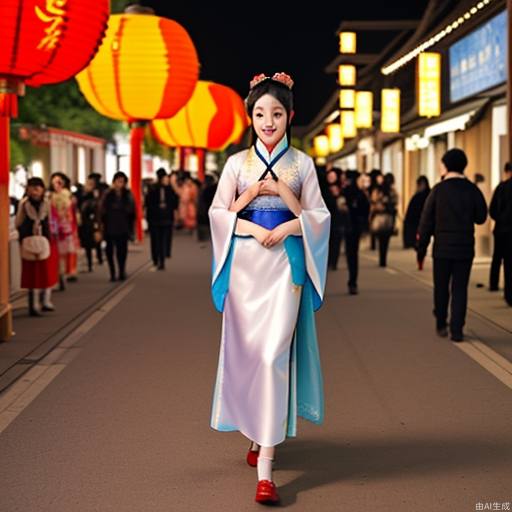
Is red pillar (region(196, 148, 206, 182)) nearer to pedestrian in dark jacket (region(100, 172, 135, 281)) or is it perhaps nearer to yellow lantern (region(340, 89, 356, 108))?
yellow lantern (region(340, 89, 356, 108))

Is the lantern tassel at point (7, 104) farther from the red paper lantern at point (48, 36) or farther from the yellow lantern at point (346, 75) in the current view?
the yellow lantern at point (346, 75)

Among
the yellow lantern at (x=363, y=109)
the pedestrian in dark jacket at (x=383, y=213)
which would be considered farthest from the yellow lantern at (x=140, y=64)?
the yellow lantern at (x=363, y=109)

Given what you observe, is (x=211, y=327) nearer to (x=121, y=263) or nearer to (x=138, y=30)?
(x=121, y=263)

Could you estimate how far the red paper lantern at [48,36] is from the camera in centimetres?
1013

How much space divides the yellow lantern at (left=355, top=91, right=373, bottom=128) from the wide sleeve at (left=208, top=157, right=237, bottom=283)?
37305 millimetres

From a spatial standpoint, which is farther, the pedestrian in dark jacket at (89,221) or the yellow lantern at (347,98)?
the yellow lantern at (347,98)

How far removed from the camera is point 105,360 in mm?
10344

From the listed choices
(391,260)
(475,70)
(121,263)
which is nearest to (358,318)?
(121,263)

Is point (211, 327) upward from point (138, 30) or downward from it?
downward

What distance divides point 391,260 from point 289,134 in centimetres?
1735

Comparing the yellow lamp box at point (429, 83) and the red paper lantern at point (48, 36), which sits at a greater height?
the yellow lamp box at point (429, 83)

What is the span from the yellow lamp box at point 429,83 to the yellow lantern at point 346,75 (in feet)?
66.3

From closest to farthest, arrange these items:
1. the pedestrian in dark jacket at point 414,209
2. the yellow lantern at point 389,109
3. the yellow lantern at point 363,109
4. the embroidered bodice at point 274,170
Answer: the embroidered bodice at point 274,170
the pedestrian in dark jacket at point 414,209
the yellow lantern at point 389,109
the yellow lantern at point 363,109

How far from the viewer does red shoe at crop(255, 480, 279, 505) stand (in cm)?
559
